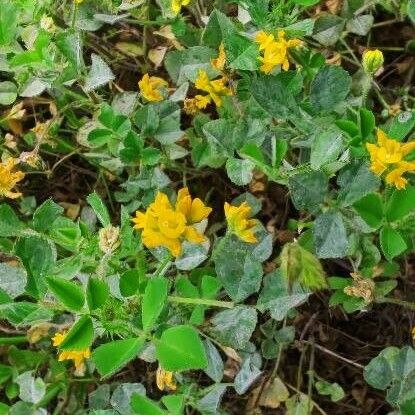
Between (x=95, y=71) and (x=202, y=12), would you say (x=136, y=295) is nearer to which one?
(x=95, y=71)

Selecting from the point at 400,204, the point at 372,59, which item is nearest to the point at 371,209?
the point at 400,204

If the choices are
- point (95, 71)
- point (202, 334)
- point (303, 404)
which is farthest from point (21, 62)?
point (303, 404)

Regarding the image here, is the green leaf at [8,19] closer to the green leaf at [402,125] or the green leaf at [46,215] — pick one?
the green leaf at [46,215]

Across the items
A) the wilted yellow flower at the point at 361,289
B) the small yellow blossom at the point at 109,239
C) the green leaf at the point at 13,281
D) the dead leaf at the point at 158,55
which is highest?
the small yellow blossom at the point at 109,239

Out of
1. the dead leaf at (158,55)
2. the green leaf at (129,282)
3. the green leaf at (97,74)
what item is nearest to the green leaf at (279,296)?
the green leaf at (129,282)

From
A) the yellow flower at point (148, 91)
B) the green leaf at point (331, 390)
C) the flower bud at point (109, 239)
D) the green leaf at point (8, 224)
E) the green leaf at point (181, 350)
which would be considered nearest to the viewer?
the green leaf at point (181, 350)
